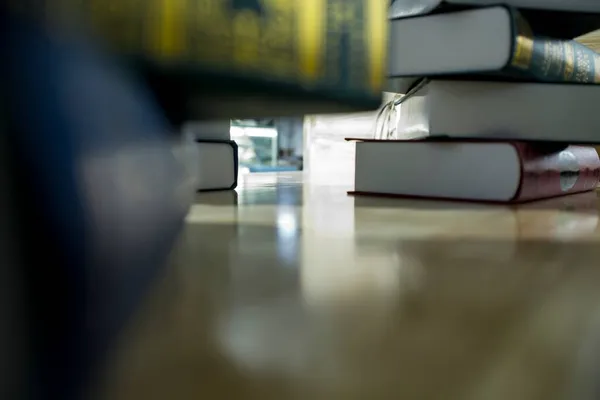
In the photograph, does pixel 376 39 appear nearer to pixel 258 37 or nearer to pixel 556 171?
pixel 258 37

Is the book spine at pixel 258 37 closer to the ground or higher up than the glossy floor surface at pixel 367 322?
higher up

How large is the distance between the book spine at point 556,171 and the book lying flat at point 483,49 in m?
0.10

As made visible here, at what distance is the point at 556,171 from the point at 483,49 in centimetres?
24

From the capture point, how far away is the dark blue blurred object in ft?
0.44

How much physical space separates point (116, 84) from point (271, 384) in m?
0.12

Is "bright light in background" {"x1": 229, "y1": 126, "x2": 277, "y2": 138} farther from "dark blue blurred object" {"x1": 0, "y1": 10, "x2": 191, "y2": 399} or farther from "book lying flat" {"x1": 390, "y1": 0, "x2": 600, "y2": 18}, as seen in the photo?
"dark blue blurred object" {"x1": 0, "y1": 10, "x2": 191, "y2": 399}

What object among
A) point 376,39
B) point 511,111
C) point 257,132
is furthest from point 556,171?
point 257,132

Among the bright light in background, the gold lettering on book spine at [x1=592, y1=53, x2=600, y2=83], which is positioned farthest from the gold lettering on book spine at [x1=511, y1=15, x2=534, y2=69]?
the bright light in background

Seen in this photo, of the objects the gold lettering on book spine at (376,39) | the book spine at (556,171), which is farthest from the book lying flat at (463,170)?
the gold lettering on book spine at (376,39)

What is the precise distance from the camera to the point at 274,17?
23 cm

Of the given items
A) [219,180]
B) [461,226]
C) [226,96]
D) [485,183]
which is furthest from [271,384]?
[219,180]

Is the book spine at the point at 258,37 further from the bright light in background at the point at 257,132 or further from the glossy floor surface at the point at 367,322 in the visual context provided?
the bright light in background at the point at 257,132

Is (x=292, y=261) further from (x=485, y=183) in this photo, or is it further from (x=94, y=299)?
(x=485, y=183)

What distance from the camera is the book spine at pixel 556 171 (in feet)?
2.20
